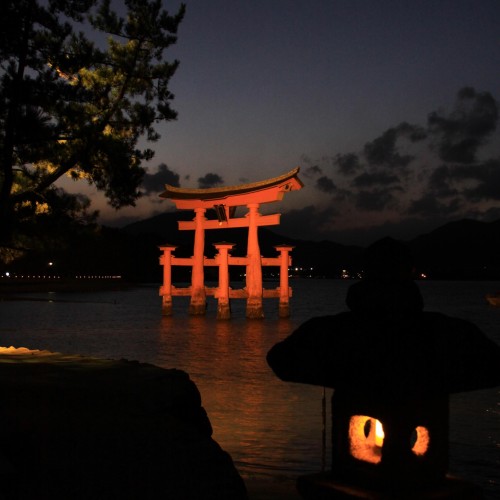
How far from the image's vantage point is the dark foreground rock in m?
4.23

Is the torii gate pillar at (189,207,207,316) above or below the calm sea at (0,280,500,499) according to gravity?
above

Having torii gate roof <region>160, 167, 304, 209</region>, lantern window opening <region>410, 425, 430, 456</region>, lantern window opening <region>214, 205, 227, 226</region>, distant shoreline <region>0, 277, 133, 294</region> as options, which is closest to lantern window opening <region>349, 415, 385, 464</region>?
lantern window opening <region>410, 425, 430, 456</region>

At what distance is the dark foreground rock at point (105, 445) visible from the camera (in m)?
4.23

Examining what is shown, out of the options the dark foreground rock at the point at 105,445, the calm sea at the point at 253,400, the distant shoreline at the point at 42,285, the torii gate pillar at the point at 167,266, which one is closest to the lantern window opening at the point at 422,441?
the dark foreground rock at the point at 105,445

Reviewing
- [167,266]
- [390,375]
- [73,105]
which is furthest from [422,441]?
[167,266]

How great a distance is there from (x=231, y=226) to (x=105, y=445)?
80.8ft

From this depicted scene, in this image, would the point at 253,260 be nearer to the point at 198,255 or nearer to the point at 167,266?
the point at 198,255

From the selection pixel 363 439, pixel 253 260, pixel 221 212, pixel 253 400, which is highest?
pixel 221 212

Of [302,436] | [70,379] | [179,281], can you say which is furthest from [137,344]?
[179,281]

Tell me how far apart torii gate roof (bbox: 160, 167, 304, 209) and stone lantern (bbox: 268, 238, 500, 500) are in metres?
22.4

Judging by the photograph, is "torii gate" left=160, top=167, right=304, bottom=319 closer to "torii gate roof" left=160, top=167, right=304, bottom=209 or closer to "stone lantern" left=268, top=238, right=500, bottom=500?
"torii gate roof" left=160, top=167, right=304, bottom=209

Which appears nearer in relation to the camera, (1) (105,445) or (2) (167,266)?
(1) (105,445)

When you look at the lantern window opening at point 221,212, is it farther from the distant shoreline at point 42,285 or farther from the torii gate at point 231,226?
the distant shoreline at point 42,285

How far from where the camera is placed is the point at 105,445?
4.60 meters
